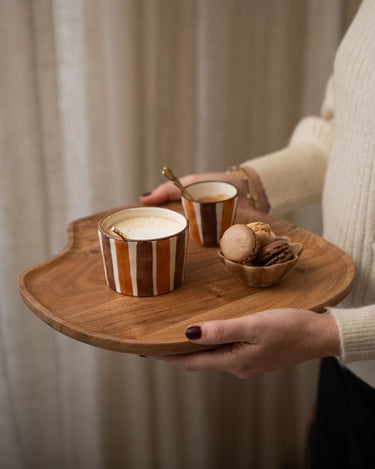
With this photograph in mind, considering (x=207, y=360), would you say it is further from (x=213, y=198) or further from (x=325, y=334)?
(x=213, y=198)

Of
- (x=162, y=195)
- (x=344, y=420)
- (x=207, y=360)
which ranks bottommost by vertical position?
(x=344, y=420)

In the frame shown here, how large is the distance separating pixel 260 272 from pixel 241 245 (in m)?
0.05

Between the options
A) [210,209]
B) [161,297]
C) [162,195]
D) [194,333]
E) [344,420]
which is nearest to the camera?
[194,333]

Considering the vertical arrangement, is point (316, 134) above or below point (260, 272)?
above

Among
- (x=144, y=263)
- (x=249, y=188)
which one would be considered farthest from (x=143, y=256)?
(x=249, y=188)

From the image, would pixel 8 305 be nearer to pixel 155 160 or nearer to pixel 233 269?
pixel 155 160

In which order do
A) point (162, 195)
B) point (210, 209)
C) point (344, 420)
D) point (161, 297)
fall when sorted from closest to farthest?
1. point (161, 297)
2. point (210, 209)
3. point (162, 195)
4. point (344, 420)

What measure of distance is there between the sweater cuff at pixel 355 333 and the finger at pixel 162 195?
0.42 meters

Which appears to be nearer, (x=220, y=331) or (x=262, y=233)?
(x=220, y=331)

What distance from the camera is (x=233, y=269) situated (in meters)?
0.73

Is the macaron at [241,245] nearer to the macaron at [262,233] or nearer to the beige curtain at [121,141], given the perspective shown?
the macaron at [262,233]

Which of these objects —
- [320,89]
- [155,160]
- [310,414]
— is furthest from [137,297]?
[310,414]

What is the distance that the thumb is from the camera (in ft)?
2.02

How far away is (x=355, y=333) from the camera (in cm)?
68
